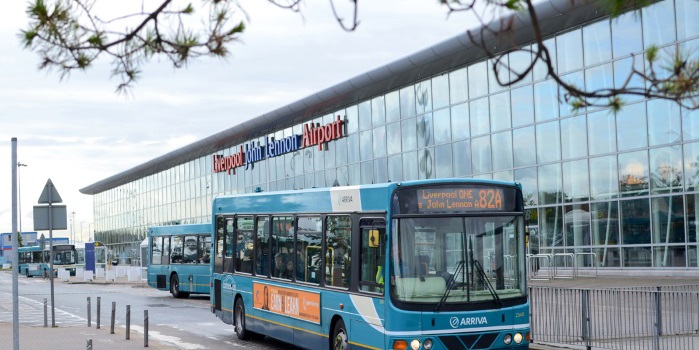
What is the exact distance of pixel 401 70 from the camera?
3888 centimetres

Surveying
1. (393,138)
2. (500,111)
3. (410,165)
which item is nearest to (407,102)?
(393,138)

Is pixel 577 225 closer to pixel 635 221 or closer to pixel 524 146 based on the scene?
pixel 635 221

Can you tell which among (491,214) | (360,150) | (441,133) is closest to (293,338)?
(491,214)

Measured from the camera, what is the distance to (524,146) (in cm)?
3456

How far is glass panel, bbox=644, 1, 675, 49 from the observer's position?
28.2m

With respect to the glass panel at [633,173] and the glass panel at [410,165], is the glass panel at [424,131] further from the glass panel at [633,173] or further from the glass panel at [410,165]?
the glass panel at [633,173]

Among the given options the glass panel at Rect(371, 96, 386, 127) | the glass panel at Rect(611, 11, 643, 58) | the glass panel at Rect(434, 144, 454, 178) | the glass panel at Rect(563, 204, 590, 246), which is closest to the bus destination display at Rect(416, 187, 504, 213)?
the glass panel at Rect(611, 11, 643, 58)

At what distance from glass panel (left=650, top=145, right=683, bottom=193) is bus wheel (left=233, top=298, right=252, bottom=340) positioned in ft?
49.2

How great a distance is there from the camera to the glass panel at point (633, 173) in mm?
29625

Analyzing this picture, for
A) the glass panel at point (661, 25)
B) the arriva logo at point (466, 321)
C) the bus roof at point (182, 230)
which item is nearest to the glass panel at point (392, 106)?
the bus roof at point (182, 230)

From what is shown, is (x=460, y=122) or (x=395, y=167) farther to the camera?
(x=395, y=167)

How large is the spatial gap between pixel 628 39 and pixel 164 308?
52.9 ft

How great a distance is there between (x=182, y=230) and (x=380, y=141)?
11766 mm

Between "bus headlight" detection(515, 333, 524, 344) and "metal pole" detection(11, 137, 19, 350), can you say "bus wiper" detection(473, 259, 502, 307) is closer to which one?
"bus headlight" detection(515, 333, 524, 344)
